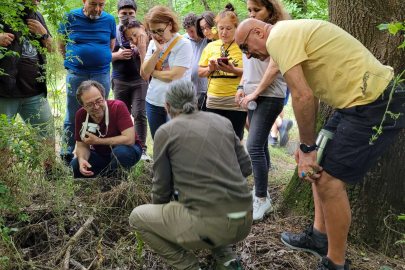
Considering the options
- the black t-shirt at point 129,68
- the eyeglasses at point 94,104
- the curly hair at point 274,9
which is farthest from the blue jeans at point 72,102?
the curly hair at point 274,9

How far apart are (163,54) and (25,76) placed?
1.40 m

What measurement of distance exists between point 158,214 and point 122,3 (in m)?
3.42

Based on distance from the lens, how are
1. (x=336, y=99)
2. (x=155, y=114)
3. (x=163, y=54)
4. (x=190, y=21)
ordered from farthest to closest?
(x=190, y=21)
(x=155, y=114)
(x=163, y=54)
(x=336, y=99)

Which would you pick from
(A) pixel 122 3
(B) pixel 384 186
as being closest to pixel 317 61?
(B) pixel 384 186

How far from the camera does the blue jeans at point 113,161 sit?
12.6ft

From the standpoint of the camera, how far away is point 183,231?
2.33 metres

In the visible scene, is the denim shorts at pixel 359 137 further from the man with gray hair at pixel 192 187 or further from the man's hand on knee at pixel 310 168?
the man with gray hair at pixel 192 187

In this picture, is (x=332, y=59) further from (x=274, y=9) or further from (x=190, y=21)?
(x=190, y=21)

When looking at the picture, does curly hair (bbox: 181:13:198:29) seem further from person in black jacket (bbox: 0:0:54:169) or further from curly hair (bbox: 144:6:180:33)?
person in black jacket (bbox: 0:0:54:169)

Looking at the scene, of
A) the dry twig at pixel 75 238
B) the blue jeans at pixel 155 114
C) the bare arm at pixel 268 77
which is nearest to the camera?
the dry twig at pixel 75 238

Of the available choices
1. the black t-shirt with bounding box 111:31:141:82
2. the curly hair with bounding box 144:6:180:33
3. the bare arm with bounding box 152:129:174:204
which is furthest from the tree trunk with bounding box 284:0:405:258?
the black t-shirt with bounding box 111:31:141:82

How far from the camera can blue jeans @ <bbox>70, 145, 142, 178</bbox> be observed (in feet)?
12.6

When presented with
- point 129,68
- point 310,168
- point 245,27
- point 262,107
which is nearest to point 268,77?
A: point 262,107

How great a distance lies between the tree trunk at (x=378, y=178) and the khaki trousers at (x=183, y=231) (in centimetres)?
112
